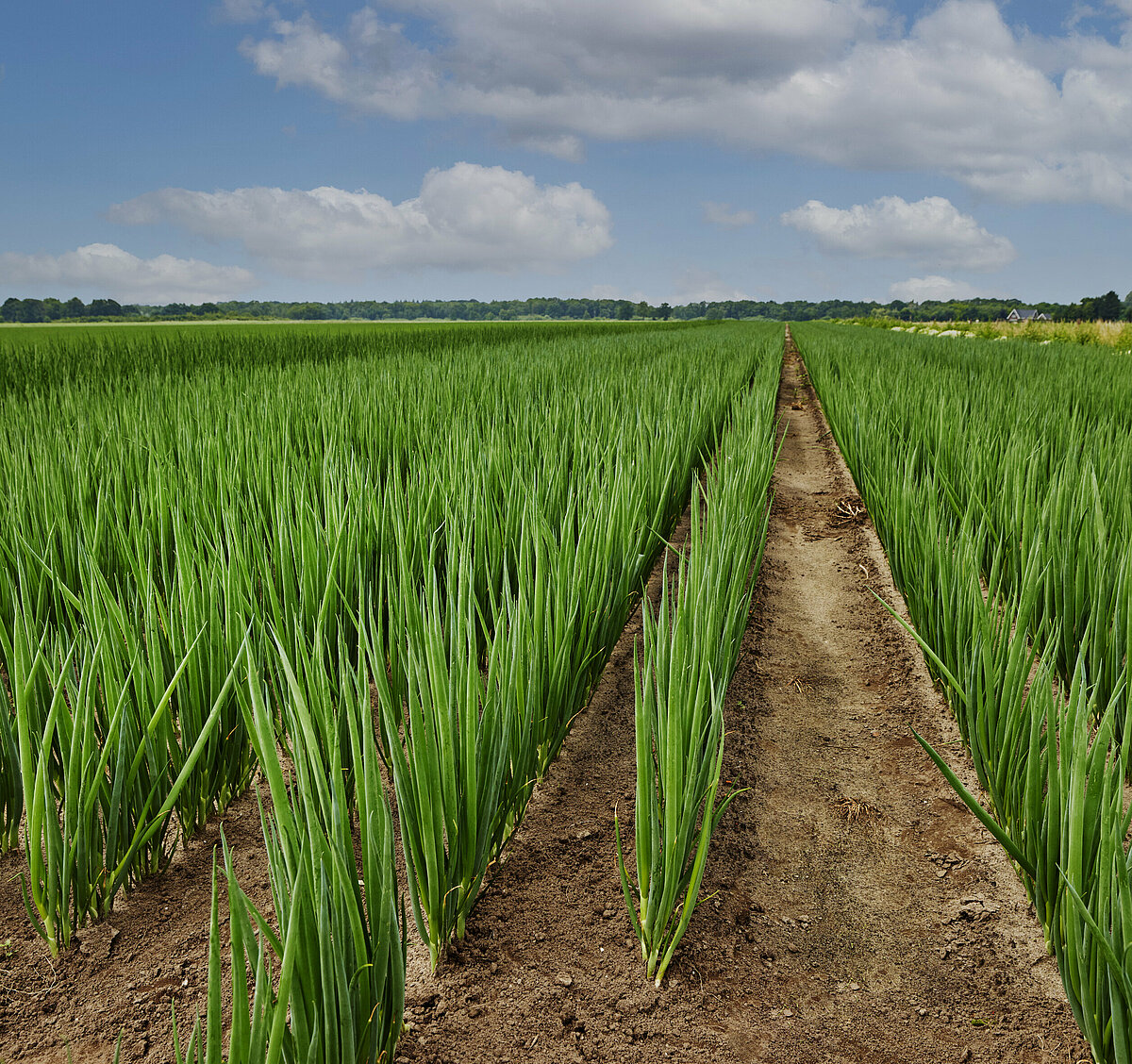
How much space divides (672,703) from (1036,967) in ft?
2.38

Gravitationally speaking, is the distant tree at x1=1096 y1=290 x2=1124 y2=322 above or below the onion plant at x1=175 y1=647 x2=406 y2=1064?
above

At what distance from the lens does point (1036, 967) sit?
44.7 inches

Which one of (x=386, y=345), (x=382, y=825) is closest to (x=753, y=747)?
(x=382, y=825)

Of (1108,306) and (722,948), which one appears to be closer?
(722,948)

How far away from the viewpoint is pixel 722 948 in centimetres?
115

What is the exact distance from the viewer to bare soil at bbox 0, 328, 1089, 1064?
100 centimetres

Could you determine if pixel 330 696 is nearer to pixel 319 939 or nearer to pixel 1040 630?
pixel 319 939

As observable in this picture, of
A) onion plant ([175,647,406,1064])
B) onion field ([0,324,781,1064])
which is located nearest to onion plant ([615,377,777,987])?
onion field ([0,324,781,1064])

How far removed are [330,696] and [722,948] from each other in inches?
29.6

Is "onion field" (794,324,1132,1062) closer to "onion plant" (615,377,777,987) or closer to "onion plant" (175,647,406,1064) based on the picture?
"onion plant" (615,377,777,987)

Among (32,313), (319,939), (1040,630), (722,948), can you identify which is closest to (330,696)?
(319,939)

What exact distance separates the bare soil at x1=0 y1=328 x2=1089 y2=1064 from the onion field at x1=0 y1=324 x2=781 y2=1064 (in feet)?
0.18

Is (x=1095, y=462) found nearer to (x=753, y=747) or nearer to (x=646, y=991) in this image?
(x=753, y=747)

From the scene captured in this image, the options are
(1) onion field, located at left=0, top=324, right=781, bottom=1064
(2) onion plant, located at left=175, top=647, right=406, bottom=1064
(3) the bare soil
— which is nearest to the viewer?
(2) onion plant, located at left=175, top=647, right=406, bottom=1064
